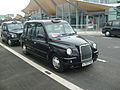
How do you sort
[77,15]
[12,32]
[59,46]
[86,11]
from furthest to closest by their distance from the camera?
[86,11], [77,15], [12,32], [59,46]

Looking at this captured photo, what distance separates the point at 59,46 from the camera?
5.28 metres

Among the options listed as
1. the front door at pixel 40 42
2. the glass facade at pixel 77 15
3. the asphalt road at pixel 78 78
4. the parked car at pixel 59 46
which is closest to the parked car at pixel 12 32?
the parked car at pixel 59 46

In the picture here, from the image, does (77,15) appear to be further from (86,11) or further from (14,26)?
(14,26)

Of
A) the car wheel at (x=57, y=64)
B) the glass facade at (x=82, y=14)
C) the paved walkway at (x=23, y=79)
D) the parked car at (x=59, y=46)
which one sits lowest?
the paved walkway at (x=23, y=79)

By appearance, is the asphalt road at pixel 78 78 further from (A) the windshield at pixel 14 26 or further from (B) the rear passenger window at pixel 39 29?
(A) the windshield at pixel 14 26

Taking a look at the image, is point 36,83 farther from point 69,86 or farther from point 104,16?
point 104,16

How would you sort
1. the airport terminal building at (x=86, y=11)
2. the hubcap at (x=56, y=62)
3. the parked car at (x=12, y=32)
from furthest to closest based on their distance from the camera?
the airport terminal building at (x=86, y=11) < the parked car at (x=12, y=32) < the hubcap at (x=56, y=62)

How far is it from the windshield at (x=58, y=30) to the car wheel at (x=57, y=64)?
3.03 ft

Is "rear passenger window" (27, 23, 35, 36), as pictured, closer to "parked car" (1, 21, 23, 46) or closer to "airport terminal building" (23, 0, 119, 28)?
"parked car" (1, 21, 23, 46)

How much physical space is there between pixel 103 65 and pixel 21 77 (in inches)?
126

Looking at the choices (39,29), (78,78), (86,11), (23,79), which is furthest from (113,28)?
(86,11)

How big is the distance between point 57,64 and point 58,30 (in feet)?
5.01

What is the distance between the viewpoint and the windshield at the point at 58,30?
5.99 m

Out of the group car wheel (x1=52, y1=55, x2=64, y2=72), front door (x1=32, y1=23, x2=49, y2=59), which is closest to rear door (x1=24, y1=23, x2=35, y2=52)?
front door (x1=32, y1=23, x2=49, y2=59)
